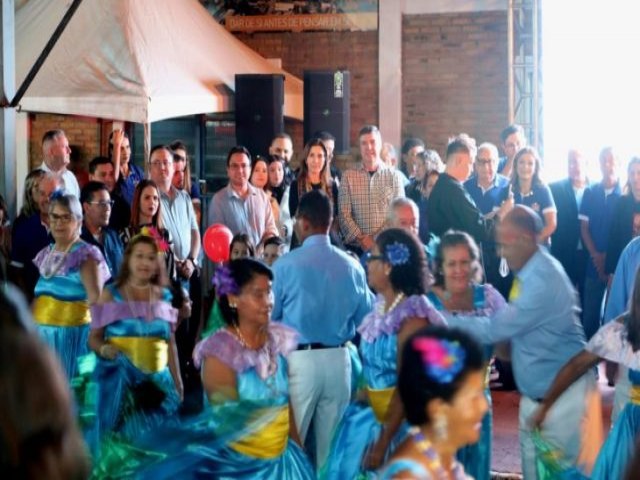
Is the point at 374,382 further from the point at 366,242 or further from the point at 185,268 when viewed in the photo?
the point at 185,268

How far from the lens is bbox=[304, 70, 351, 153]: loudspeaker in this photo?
1262cm

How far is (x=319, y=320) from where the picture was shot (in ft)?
18.9

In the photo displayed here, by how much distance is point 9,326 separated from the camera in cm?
218

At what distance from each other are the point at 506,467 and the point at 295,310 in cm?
161

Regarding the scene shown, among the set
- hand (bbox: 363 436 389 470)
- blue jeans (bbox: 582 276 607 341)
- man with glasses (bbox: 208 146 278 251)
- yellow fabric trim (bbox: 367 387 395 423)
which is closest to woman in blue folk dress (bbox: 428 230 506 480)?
yellow fabric trim (bbox: 367 387 395 423)

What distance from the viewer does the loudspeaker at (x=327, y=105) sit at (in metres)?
12.6

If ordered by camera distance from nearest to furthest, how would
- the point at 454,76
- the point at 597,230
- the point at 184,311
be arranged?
the point at 184,311 < the point at 597,230 < the point at 454,76

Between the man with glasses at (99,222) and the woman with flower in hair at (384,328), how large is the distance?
9.17ft

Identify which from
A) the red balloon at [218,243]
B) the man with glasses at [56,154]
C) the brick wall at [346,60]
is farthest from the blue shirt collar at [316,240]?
the brick wall at [346,60]

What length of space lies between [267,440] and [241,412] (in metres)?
0.15

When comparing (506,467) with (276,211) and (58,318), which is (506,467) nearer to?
(58,318)

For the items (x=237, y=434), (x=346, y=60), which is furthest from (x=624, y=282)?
(x=346, y=60)

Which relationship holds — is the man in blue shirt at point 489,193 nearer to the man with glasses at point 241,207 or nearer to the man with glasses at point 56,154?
the man with glasses at point 241,207

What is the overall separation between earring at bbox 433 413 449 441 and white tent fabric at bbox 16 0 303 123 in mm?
7207
